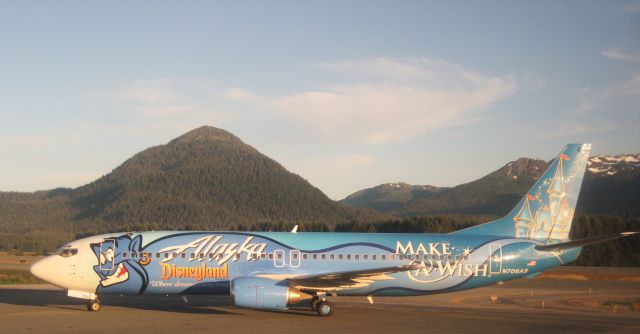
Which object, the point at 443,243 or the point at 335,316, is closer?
the point at 335,316

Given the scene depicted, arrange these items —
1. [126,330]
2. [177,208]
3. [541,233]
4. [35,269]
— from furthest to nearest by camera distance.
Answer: [177,208]
[541,233]
[35,269]
[126,330]

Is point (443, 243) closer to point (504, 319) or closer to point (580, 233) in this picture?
point (504, 319)

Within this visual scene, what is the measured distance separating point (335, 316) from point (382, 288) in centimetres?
248

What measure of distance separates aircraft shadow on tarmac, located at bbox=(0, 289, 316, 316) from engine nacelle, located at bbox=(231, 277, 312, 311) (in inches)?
84.6

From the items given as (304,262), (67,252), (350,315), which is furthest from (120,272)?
(350,315)

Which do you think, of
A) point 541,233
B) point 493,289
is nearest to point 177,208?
point 493,289

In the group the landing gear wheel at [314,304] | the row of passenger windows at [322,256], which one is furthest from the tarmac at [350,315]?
the row of passenger windows at [322,256]

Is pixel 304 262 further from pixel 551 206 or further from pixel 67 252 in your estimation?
pixel 551 206

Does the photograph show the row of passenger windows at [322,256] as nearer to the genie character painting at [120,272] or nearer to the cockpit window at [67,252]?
the genie character painting at [120,272]

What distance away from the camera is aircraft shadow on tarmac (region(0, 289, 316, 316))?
93.0 ft

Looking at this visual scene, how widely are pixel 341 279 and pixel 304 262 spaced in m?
2.07

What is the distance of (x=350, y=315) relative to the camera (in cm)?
2672

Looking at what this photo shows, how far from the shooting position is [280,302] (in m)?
25.0

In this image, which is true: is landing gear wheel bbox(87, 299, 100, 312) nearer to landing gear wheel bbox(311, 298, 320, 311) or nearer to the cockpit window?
the cockpit window
